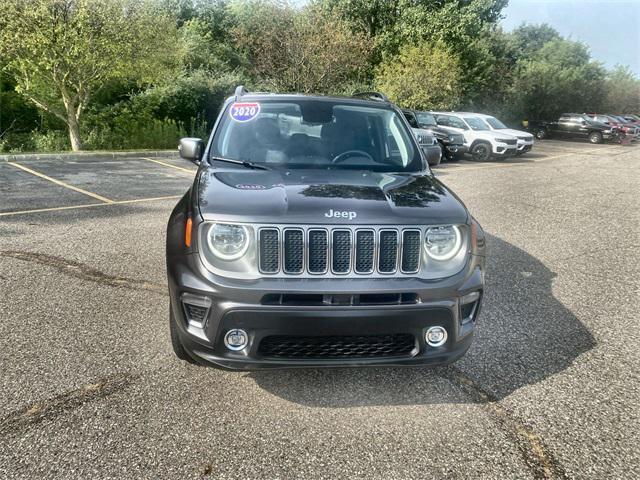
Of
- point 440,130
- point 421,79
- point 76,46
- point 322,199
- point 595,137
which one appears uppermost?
point 76,46

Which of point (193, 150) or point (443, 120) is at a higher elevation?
point (193, 150)

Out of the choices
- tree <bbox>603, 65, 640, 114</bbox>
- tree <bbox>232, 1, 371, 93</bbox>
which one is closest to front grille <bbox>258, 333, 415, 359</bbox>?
tree <bbox>232, 1, 371, 93</bbox>

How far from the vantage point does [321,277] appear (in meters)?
2.58

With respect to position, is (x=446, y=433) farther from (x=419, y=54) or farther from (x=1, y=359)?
(x=419, y=54)

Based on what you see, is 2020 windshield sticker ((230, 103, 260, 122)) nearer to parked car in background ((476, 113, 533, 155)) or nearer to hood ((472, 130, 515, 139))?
hood ((472, 130, 515, 139))

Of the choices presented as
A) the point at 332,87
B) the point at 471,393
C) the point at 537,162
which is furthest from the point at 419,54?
the point at 471,393

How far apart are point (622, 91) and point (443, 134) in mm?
41105

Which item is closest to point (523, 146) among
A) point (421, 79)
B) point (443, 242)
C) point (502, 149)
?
point (502, 149)

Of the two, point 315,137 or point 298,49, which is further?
point 298,49

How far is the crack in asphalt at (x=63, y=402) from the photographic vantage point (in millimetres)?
2641

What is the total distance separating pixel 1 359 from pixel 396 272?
2.62 m

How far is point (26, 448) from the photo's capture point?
2451mm

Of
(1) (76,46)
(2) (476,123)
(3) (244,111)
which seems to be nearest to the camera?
(3) (244,111)

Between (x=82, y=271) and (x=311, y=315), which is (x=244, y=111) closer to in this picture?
(x=311, y=315)
